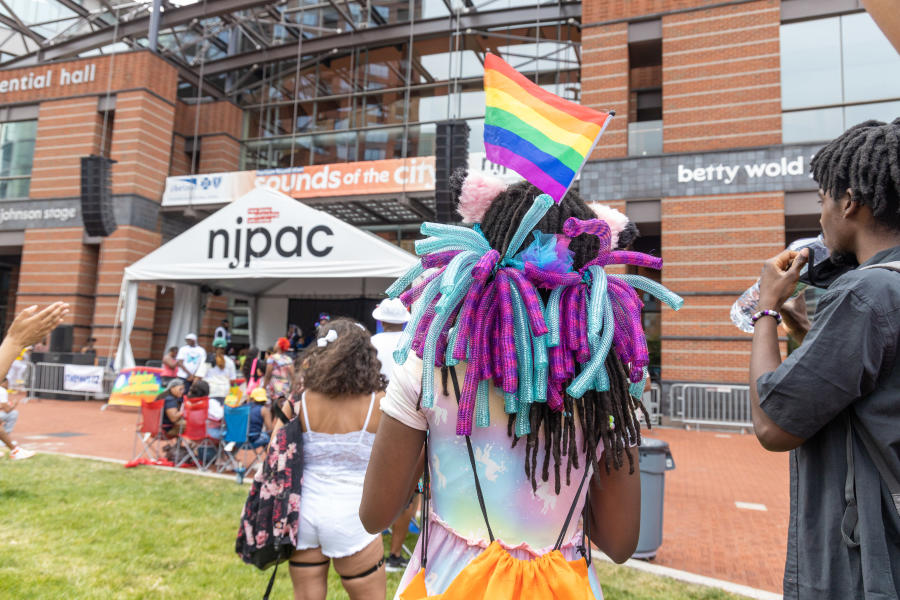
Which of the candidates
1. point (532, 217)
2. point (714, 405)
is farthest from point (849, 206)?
point (714, 405)

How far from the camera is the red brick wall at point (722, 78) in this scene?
14117 millimetres

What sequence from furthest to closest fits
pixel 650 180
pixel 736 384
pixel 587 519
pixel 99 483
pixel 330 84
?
1. pixel 330 84
2. pixel 650 180
3. pixel 736 384
4. pixel 99 483
5. pixel 587 519

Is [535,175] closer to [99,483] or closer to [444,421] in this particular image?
[444,421]

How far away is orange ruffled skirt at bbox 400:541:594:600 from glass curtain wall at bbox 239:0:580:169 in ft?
56.2

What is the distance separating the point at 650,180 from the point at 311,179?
410 inches

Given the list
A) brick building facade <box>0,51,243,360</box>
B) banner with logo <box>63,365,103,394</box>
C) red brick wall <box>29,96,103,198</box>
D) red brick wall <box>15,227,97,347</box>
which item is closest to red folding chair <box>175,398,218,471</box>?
banner with logo <box>63,365,103,394</box>

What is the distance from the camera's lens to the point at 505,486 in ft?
4.54

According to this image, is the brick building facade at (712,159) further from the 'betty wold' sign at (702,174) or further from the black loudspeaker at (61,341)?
the black loudspeaker at (61,341)

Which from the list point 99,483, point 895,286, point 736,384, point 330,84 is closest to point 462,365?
point 895,286

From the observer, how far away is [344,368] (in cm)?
297

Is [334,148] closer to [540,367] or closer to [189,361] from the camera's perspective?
[189,361]

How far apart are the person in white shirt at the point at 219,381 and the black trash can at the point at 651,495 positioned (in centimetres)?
555

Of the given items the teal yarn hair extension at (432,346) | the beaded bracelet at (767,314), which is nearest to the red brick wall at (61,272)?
the teal yarn hair extension at (432,346)

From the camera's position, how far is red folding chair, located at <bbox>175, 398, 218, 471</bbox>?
7531 millimetres
